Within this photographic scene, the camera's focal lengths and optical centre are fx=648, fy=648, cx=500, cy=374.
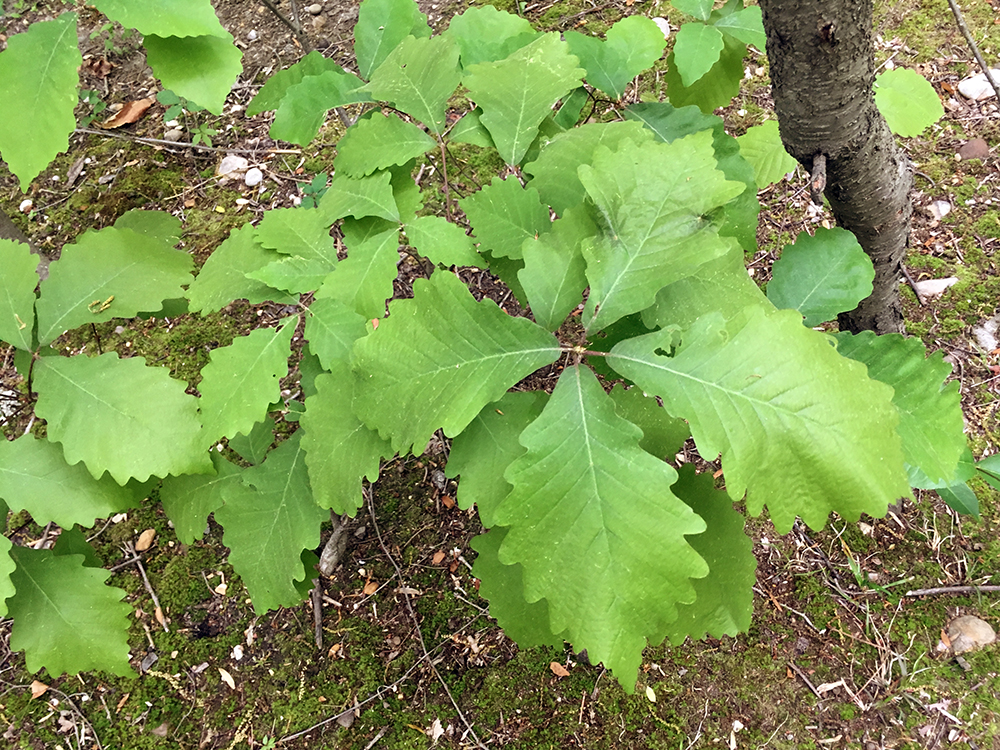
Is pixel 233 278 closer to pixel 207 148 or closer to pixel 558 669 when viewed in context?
pixel 558 669

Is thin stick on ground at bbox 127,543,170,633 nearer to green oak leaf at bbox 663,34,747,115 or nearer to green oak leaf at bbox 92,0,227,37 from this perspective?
green oak leaf at bbox 92,0,227,37

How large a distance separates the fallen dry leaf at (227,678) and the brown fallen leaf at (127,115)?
2.48m

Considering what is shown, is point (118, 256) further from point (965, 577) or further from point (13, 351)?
point (965, 577)

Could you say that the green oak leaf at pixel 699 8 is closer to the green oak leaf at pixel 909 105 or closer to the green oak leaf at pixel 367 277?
the green oak leaf at pixel 909 105

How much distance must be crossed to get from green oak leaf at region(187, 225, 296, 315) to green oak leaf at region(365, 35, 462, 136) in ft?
1.38

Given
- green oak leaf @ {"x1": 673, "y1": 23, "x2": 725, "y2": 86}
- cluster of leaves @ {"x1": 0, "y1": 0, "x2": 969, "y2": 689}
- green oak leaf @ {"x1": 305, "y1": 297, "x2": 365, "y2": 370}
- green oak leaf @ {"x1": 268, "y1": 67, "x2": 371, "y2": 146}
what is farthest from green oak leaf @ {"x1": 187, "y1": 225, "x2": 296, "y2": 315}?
green oak leaf @ {"x1": 673, "y1": 23, "x2": 725, "y2": 86}

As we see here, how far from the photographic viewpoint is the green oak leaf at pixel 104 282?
138cm

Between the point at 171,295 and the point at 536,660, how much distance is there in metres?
1.36

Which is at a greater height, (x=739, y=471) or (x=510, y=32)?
(x=510, y=32)

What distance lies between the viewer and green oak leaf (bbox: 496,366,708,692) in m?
0.93

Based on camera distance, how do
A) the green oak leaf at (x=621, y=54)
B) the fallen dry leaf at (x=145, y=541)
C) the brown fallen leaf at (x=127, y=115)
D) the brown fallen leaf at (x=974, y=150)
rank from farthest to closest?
the brown fallen leaf at (x=127, y=115)
the brown fallen leaf at (x=974, y=150)
the fallen dry leaf at (x=145, y=541)
the green oak leaf at (x=621, y=54)

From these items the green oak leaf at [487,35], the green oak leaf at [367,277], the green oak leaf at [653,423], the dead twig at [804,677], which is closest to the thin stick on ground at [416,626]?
the dead twig at [804,677]

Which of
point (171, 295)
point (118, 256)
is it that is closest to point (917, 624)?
point (171, 295)

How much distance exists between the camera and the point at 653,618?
0.95 m
